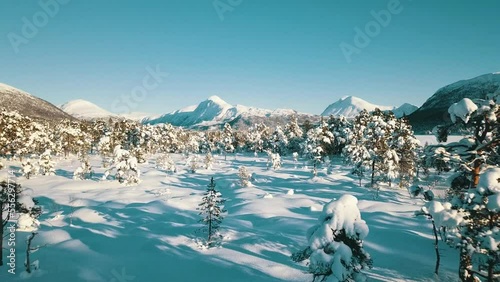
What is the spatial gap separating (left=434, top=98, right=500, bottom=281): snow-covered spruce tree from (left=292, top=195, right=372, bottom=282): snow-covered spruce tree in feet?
9.95

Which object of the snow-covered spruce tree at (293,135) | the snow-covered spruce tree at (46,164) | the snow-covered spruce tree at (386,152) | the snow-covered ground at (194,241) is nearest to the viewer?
the snow-covered ground at (194,241)

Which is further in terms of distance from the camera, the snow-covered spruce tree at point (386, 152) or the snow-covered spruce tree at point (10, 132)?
the snow-covered spruce tree at point (10, 132)

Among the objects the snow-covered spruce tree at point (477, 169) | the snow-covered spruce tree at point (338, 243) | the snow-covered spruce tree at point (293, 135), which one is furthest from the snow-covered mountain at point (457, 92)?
the snow-covered spruce tree at point (338, 243)

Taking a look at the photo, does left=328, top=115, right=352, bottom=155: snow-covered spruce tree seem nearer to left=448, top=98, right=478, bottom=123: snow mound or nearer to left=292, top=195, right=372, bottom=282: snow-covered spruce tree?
left=292, top=195, right=372, bottom=282: snow-covered spruce tree

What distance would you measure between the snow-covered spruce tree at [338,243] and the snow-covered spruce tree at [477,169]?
3.03 metres

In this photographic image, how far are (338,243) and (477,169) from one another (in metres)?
5.06

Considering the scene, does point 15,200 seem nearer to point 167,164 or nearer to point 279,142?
point 167,164

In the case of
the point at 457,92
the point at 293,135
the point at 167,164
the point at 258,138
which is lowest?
the point at 167,164

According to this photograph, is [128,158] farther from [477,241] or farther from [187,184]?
[477,241]

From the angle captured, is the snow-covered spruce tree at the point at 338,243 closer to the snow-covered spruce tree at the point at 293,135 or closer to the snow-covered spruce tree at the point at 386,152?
the snow-covered spruce tree at the point at 386,152

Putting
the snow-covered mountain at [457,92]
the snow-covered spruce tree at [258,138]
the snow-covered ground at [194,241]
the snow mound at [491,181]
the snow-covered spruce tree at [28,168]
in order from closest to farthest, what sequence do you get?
the snow mound at [491,181] → the snow-covered ground at [194,241] → the snow-covered spruce tree at [28,168] → the snow-covered spruce tree at [258,138] → the snow-covered mountain at [457,92]

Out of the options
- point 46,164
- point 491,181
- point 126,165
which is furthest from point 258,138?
point 491,181

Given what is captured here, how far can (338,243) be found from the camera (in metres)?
9.12

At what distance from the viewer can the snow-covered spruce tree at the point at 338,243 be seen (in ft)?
29.1
